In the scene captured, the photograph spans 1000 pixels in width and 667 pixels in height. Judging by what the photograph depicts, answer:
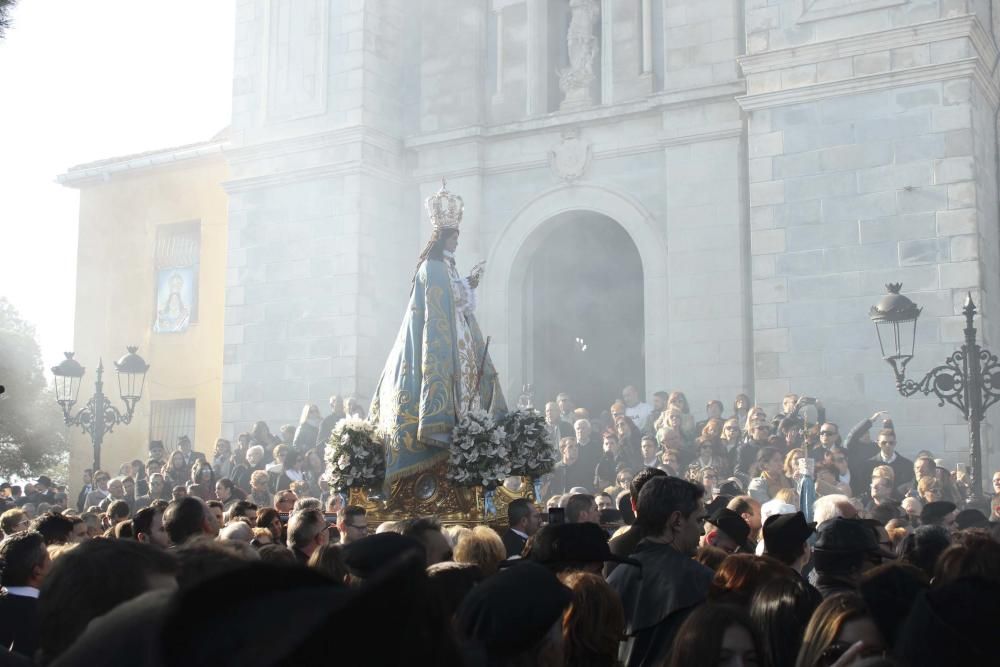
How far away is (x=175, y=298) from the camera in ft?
81.0

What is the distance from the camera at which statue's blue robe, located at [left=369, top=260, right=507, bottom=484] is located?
26.7 feet

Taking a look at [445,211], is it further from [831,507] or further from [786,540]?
[786,540]

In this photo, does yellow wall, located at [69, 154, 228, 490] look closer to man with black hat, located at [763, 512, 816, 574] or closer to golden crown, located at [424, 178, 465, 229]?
golden crown, located at [424, 178, 465, 229]

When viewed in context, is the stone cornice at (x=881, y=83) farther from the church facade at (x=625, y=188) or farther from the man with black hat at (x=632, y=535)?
the man with black hat at (x=632, y=535)

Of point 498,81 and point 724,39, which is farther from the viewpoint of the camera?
point 498,81

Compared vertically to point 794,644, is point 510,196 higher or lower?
higher

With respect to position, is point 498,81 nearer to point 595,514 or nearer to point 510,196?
point 510,196

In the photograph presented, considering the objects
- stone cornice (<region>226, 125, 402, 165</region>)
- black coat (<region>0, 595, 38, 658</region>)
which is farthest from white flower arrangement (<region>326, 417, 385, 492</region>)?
stone cornice (<region>226, 125, 402, 165</region>)

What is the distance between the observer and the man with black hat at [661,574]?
4.57 metres

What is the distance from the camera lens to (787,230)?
16062 mm

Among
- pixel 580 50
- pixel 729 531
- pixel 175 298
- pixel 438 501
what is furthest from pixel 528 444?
pixel 175 298

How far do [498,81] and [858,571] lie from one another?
1628 cm

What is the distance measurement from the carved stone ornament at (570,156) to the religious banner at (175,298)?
9.45 metres

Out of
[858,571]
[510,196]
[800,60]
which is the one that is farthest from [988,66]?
[858,571]
